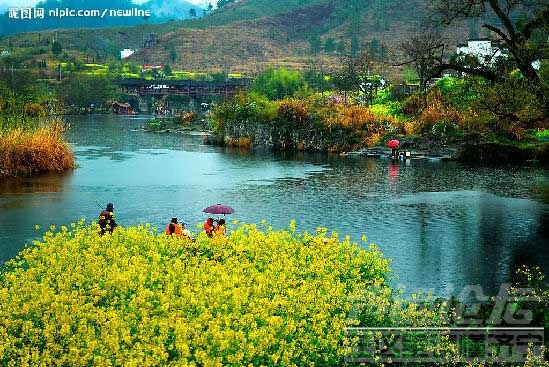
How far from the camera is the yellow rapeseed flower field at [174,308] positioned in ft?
54.9

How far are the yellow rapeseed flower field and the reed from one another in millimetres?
41362

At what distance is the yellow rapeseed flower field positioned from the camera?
16.7 metres

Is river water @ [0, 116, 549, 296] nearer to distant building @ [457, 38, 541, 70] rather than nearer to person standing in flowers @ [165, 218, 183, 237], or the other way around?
person standing in flowers @ [165, 218, 183, 237]

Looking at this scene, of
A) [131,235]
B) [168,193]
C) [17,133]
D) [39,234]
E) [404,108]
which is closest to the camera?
[131,235]

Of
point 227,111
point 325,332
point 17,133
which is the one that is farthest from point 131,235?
point 227,111

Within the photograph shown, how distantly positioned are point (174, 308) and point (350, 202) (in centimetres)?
3285

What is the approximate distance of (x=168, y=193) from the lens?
5653 centimetres

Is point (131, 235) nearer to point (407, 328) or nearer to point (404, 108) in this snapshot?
point (407, 328)

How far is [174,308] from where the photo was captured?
61.7 ft

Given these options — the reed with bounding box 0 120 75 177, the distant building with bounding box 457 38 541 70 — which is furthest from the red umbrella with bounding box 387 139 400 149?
the reed with bounding box 0 120 75 177

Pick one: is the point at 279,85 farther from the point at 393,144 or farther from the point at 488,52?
the point at 393,144

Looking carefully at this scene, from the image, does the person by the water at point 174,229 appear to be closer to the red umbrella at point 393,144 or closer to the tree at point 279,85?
the red umbrella at point 393,144

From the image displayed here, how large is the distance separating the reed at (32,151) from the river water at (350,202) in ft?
6.56

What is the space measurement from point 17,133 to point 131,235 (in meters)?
41.2
